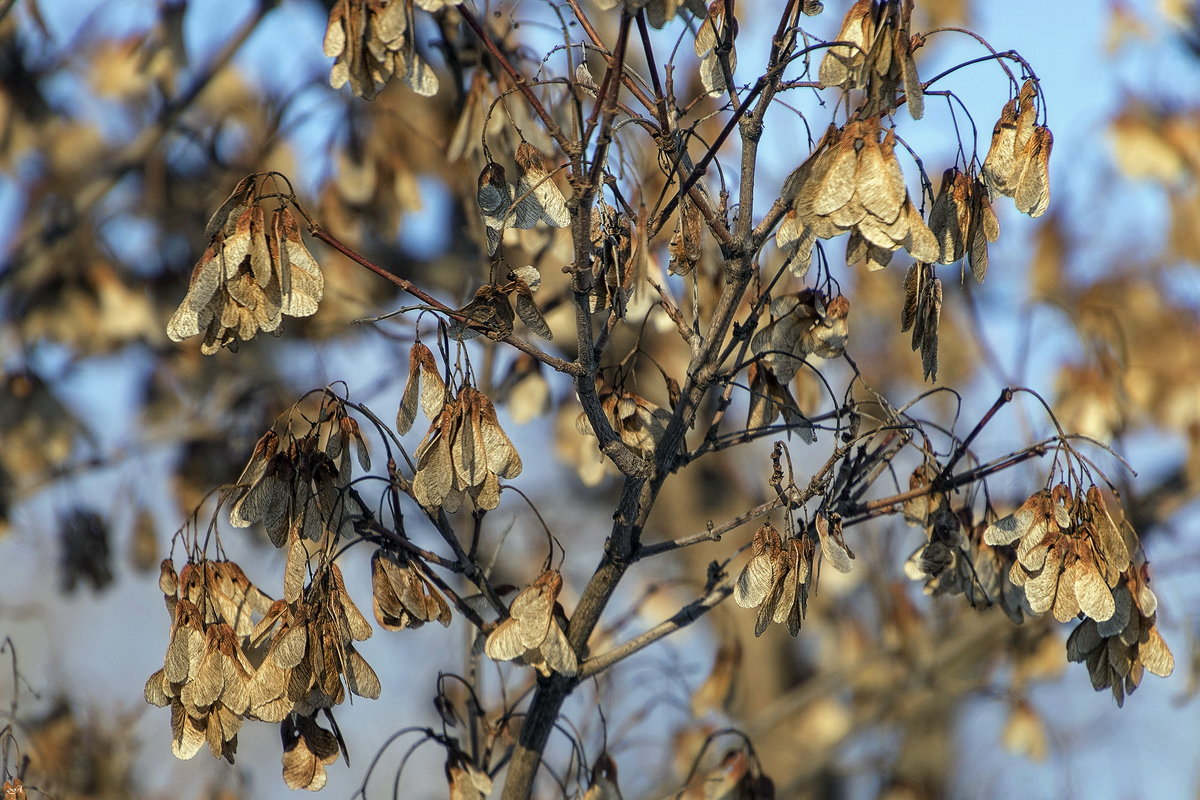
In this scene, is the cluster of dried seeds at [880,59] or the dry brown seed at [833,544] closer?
the cluster of dried seeds at [880,59]

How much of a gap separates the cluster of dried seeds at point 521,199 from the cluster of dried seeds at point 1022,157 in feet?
1.65

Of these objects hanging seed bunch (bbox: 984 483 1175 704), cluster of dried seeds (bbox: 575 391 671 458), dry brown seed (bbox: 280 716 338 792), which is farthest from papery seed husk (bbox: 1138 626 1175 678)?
dry brown seed (bbox: 280 716 338 792)

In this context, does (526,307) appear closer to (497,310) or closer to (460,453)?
(497,310)

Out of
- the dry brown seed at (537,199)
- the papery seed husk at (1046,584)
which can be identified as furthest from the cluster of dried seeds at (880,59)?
the papery seed husk at (1046,584)

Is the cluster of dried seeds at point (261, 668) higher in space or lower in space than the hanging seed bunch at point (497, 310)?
lower

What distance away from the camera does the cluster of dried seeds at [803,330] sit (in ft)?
5.04

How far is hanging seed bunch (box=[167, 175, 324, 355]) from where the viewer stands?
1228 millimetres

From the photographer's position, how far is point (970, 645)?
12.2 feet

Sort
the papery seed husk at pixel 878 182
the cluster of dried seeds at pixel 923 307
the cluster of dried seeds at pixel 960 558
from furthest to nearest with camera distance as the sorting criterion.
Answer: the cluster of dried seeds at pixel 960 558 → the cluster of dried seeds at pixel 923 307 → the papery seed husk at pixel 878 182

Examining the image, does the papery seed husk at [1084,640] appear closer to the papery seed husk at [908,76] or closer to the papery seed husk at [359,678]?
the papery seed husk at [908,76]

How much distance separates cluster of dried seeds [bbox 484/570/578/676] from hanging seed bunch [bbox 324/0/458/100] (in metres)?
0.58

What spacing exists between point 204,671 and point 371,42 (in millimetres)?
710

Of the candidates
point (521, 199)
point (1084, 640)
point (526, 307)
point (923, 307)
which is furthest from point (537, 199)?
point (1084, 640)

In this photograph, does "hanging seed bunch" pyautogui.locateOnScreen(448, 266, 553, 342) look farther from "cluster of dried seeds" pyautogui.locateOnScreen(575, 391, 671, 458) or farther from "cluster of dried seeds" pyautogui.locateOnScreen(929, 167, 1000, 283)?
"cluster of dried seeds" pyautogui.locateOnScreen(929, 167, 1000, 283)
